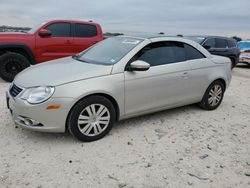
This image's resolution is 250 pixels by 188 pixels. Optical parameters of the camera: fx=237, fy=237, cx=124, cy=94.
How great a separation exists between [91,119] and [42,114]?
2.11ft

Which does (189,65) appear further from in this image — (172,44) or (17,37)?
(17,37)

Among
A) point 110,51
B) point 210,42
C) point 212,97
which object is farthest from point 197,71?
point 210,42

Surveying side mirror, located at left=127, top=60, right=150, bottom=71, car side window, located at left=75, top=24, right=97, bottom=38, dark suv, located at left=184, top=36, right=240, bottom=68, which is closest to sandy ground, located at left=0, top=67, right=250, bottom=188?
side mirror, located at left=127, top=60, right=150, bottom=71

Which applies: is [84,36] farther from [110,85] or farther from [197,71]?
[110,85]

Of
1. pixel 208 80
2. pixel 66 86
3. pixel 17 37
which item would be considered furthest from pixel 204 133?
pixel 17 37

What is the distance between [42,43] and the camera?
665cm

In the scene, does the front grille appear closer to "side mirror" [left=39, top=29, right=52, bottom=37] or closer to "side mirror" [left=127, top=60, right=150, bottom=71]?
"side mirror" [left=127, top=60, right=150, bottom=71]

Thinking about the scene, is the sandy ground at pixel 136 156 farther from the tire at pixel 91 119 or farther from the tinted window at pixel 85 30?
the tinted window at pixel 85 30

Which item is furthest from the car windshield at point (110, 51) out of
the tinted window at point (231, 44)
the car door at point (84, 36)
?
the tinted window at point (231, 44)

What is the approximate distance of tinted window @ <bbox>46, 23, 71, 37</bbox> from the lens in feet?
22.8

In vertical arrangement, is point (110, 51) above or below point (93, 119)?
above

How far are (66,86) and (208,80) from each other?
275 cm

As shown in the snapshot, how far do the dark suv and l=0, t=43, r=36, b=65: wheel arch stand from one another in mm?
6030

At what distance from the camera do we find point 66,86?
2.97 metres
